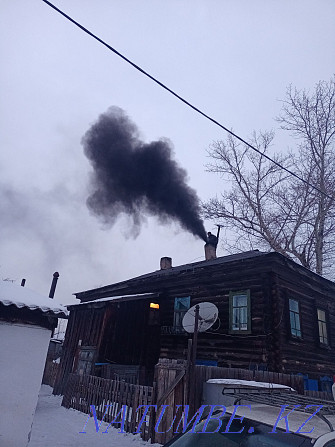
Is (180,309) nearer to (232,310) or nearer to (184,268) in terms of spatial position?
(184,268)

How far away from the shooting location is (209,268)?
1462cm

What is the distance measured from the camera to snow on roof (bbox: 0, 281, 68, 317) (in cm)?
518

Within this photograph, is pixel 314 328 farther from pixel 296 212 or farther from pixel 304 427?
pixel 304 427

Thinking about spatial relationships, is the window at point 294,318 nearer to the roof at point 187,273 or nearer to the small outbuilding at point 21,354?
the roof at point 187,273

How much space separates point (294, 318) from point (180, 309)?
5.15 metres

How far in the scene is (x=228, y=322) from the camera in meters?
13.2

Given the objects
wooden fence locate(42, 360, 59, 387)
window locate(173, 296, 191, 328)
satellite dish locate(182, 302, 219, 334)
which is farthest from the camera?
wooden fence locate(42, 360, 59, 387)

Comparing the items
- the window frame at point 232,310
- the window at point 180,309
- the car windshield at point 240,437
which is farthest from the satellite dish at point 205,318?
the car windshield at point 240,437

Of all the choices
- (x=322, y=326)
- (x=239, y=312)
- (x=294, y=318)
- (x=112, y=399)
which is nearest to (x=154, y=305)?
(x=239, y=312)

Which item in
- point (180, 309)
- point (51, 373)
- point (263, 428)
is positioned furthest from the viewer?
point (51, 373)

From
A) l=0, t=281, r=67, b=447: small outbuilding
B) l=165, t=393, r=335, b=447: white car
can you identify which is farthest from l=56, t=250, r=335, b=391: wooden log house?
l=165, t=393, r=335, b=447: white car

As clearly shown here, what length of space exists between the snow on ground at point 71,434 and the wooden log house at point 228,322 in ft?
16.4

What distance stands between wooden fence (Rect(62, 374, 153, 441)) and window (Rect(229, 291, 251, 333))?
5.35m

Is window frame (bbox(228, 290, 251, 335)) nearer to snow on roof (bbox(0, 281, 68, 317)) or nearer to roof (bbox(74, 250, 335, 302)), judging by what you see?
roof (bbox(74, 250, 335, 302))
